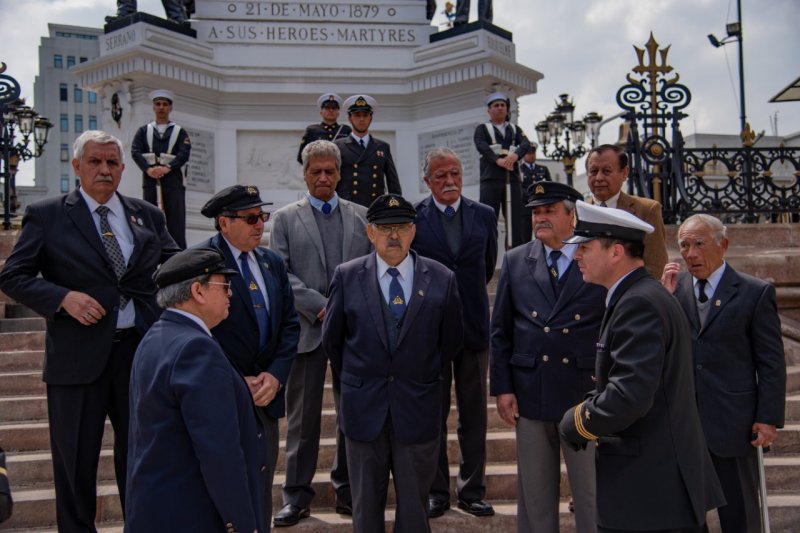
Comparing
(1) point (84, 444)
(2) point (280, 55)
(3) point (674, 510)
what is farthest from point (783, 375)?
(2) point (280, 55)

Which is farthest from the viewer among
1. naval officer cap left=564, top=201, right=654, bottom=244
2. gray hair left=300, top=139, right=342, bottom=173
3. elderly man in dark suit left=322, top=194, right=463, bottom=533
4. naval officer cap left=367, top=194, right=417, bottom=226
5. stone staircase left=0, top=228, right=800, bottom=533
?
gray hair left=300, top=139, right=342, bottom=173

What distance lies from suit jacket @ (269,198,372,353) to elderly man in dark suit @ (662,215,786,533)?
7.56ft

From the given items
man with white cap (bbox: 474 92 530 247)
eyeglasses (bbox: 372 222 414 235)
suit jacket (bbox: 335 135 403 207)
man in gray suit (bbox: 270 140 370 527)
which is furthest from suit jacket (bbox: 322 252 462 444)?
man with white cap (bbox: 474 92 530 247)

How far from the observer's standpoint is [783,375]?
461cm

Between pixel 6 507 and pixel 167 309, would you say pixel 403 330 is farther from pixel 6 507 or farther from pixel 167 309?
pixel 6 507

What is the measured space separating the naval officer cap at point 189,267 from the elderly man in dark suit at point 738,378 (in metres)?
2.91

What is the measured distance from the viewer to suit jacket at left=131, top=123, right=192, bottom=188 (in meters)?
9.84

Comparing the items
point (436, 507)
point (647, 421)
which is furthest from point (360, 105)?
point (647, 421)

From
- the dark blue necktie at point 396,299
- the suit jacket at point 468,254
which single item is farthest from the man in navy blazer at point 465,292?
the dark blue necktie at point 396,299

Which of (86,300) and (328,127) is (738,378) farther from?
(328,127)

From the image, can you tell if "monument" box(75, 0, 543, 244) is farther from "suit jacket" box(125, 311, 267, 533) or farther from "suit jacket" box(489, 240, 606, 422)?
"suit jacket" box(125, 311, 267, 533)

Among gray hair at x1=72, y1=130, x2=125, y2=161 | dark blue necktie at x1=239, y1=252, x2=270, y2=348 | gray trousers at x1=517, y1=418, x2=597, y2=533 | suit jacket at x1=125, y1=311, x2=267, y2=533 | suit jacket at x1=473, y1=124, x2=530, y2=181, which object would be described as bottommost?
gray trousers at x1=517, y1=418, x2=597, y2=533

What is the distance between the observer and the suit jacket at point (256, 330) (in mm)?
4504

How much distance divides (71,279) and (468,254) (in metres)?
2.58
